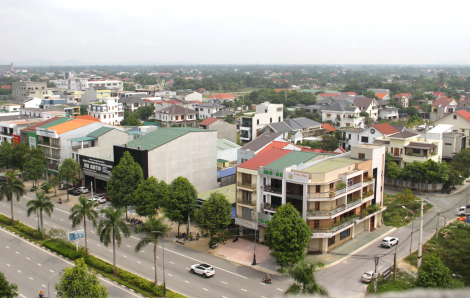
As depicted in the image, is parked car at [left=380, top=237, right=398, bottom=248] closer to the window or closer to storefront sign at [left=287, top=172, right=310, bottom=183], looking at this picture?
the window

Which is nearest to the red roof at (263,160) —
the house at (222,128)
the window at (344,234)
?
the window at (344,234)

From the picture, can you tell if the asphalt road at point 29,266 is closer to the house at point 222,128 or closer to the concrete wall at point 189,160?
the concrete wall at point 189,160

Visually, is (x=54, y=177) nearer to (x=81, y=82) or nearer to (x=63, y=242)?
(x=63, y=242)

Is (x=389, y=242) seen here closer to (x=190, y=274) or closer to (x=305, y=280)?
(x=305, y=280)

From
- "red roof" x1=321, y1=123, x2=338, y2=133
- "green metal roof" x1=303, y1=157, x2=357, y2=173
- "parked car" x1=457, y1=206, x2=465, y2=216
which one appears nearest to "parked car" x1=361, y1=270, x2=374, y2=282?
"green metal roof" x1=303, y1=157, x2=357, y2=173

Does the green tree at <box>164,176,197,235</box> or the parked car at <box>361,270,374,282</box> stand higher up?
the green tree at <box>164,176,197,235</box>

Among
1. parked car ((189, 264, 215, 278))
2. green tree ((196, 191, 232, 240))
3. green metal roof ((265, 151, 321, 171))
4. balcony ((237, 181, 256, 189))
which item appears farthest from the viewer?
balcony ((237, 181, 256, 189))

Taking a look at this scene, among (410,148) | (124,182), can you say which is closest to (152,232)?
(124,182)

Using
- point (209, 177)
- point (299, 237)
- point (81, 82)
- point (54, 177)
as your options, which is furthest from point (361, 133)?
point (81, 82)
